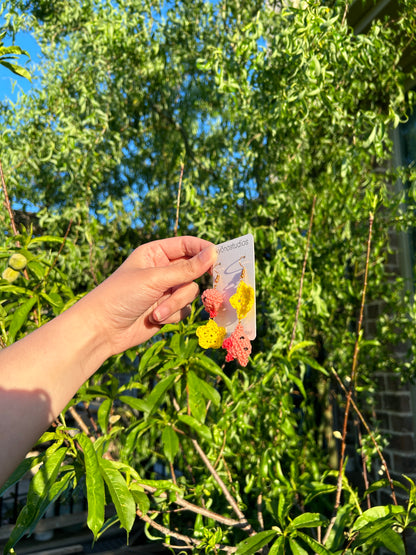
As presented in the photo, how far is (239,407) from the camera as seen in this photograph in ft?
7.88

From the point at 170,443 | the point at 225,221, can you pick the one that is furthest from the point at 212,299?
the point at 225,221

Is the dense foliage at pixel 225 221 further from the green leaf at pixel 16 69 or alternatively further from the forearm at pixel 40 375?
the green leaf at pixel 16 69

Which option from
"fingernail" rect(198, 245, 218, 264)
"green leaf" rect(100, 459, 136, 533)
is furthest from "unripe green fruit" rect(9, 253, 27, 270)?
"fingernail" rect(198, 245, 218, 264)

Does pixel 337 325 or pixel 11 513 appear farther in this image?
pixel 11 513

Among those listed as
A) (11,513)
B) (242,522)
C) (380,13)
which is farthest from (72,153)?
(11,513)

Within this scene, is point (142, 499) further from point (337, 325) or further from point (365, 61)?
point (365, 61)

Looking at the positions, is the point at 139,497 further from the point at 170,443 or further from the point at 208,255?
the point at 208,255

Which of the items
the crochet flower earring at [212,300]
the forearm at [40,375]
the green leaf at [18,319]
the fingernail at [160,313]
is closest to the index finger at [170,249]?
the fingernail at [160,313]

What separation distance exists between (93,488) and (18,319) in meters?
0.69

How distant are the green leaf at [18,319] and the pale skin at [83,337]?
0.51 metres

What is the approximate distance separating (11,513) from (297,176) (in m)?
3.95

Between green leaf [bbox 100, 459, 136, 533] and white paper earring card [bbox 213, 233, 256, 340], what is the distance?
63 cm

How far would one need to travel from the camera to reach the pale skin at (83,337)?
1114mm

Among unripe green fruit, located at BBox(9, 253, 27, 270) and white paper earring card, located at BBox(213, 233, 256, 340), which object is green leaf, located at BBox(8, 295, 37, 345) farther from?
white paper earring card, located at BBox(213, 233, 256, 340)
